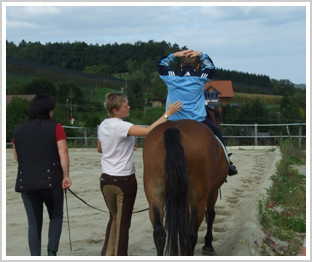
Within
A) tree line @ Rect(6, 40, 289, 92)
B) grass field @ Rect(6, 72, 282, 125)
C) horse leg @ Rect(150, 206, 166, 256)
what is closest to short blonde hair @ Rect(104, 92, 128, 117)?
horse leg @ Rect(150, 206, 166, 256)

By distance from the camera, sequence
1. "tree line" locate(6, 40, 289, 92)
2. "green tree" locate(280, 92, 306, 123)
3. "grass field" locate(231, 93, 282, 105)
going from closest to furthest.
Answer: "green tree" locate(280, 92, 306, 123) < "grass field" locate(231, 93, 282, 105) < "tree line" locate(6, 40, 289, 92)

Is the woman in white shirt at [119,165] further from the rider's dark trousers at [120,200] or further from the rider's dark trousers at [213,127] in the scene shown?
the rider's dark trousers at [213,127]

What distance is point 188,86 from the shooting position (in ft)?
14.2

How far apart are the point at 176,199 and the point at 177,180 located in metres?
0.19

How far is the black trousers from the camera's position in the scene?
384 cm

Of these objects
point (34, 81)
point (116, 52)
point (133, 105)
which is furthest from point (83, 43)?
point (133, 105)

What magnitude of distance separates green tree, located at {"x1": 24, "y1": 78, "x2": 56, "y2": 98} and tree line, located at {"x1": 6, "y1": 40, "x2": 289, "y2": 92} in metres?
26.4

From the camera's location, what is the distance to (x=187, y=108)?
14.4ft

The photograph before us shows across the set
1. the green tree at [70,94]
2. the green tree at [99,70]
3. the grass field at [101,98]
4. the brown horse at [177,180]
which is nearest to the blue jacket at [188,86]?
the brown horse at [177,180]

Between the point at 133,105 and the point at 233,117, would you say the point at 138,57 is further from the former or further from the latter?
the point at 233,117

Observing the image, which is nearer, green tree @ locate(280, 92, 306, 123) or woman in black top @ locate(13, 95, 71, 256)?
woman in black top @ locate(13, 95, 71, 256)

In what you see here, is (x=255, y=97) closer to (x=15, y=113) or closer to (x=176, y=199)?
(x=15, y=113)

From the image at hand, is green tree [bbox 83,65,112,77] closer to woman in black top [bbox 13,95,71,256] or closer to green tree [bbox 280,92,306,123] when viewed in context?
green tree [bbox 280,92,306,123]

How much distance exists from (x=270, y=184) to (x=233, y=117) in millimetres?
32051
